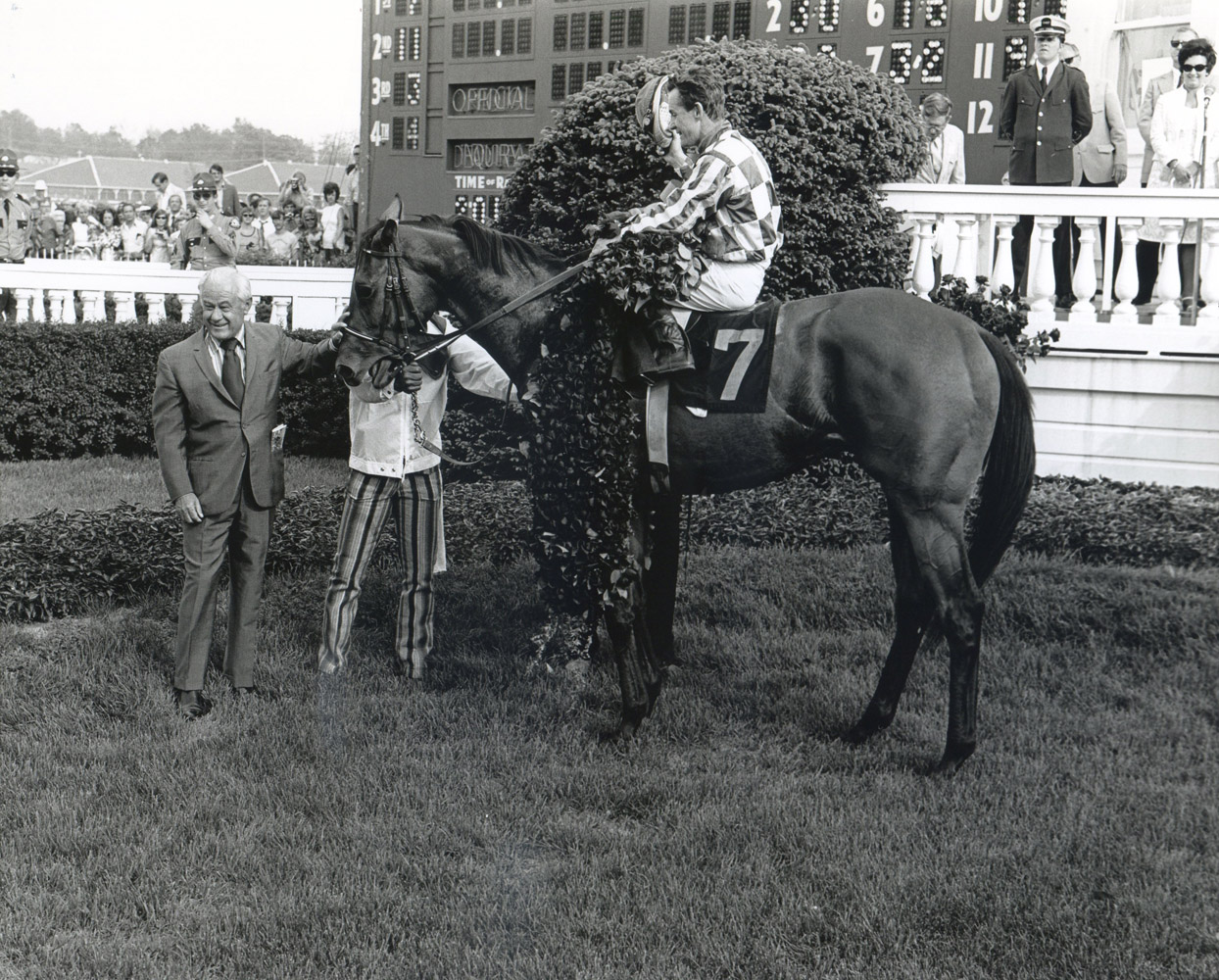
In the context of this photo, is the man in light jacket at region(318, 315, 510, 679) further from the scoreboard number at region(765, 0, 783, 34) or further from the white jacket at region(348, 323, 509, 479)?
the scoreboard number at region(765, 0, 783, 34)

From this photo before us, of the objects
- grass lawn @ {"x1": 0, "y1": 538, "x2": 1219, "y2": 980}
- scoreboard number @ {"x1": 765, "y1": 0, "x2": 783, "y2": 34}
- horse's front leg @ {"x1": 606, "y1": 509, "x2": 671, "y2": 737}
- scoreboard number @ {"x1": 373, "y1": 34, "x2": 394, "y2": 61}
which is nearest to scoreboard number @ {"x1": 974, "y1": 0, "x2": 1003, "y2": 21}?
scoreboard number @ {"x1": 765, "y1": 0, "x2": 783, "y2": 34}

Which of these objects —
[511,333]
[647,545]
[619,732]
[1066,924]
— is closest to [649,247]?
[511,333]

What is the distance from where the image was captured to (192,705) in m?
5.00

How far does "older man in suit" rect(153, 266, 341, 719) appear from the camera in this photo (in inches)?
191

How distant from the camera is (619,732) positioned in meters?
4.82

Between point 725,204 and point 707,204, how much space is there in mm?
84

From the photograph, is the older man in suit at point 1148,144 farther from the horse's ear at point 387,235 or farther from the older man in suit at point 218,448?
the older man in suit at point 218,448

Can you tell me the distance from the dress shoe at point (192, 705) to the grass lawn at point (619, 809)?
2.5 inches

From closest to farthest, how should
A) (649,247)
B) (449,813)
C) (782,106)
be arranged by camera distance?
(449,813), (649,247), (782,106)

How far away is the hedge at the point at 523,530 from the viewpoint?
641 cm

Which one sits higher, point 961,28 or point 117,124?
point 117,124

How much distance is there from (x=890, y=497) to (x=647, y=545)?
96cm

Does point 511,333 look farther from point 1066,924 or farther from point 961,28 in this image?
point 961,28

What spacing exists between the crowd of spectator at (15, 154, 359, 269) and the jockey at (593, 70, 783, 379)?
1191 cm
